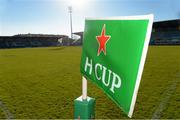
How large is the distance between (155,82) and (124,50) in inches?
309

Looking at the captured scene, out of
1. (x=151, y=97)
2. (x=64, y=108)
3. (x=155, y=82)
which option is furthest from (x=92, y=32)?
(x=155, y=82)

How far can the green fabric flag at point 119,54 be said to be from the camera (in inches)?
62.4

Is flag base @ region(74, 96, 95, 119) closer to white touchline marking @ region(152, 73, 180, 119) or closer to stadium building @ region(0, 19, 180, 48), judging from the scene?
white touchline marking @ region(152, 73, 180, 119)

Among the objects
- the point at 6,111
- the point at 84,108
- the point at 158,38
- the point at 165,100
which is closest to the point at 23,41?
the point at 158,38

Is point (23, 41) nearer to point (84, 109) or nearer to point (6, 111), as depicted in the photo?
point (6, 111)

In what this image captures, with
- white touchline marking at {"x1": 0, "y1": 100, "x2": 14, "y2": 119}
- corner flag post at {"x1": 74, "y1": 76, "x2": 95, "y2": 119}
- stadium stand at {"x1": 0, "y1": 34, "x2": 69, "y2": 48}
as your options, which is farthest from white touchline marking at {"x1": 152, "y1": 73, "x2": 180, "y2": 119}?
stadium stand at {"x1": 0, "y1": 34, "x2": 69, "y2": 48}

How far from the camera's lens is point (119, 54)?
5.76ft

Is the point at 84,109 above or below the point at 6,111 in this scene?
above

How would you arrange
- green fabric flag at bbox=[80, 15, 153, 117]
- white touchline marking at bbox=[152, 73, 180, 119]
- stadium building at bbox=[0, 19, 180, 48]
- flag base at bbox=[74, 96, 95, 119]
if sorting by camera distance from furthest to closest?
stadium building at bbox=[0, 19, 180, 48], white touchline marking at bbox=[152, 73, 180, 119], flag base at bbox=[74, 96, 95, 119], green fabric flag at bbox=[80, 15, 153, 117]

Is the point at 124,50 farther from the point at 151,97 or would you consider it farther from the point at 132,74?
the point at 151,97

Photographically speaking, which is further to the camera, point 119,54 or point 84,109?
point 84,109

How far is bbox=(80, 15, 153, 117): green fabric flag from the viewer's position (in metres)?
1.59

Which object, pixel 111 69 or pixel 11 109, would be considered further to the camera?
pixel 11 109

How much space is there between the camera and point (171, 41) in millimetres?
71000
